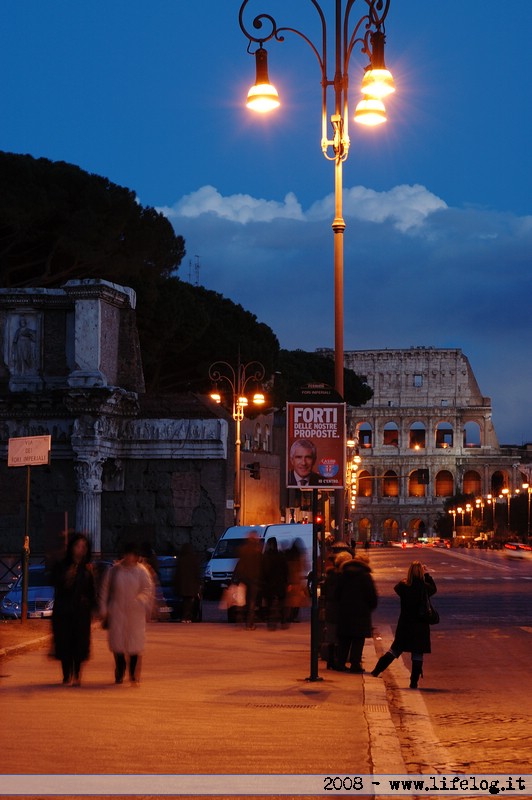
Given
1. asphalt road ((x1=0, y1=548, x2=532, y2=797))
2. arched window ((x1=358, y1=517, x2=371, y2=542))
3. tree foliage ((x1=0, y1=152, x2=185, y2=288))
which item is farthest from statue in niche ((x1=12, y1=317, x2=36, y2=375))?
arched window ((x1=358, y1=517, x2=371, y2=542))

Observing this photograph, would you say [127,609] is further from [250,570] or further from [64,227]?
[64,227]

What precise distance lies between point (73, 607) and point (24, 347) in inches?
1210

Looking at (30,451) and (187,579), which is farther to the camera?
(187,579)

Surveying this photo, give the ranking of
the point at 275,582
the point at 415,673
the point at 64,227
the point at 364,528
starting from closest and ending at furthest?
1. the point at 415,673
2. the point at 275,582
3. the point at 64,227
4. the point at 364,528

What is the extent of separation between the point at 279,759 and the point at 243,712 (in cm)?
259

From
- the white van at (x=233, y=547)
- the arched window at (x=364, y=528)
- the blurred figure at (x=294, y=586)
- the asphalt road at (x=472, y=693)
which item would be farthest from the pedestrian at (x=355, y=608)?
the arched window at (x=364, y=528)

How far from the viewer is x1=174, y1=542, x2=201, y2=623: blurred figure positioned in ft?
82.1

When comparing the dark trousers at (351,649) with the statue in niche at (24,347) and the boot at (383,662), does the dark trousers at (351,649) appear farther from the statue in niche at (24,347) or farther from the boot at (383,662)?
the statue in niche at (24,347)

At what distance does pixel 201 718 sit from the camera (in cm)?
1118

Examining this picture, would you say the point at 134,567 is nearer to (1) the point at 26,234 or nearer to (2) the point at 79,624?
(2) the point at 79,624

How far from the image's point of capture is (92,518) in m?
41.9

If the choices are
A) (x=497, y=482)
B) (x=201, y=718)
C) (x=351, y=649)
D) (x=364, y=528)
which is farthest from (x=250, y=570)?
(x=497, y=482)

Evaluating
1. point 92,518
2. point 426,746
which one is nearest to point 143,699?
point 426,746

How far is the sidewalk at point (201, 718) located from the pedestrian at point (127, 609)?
0.32 meters
